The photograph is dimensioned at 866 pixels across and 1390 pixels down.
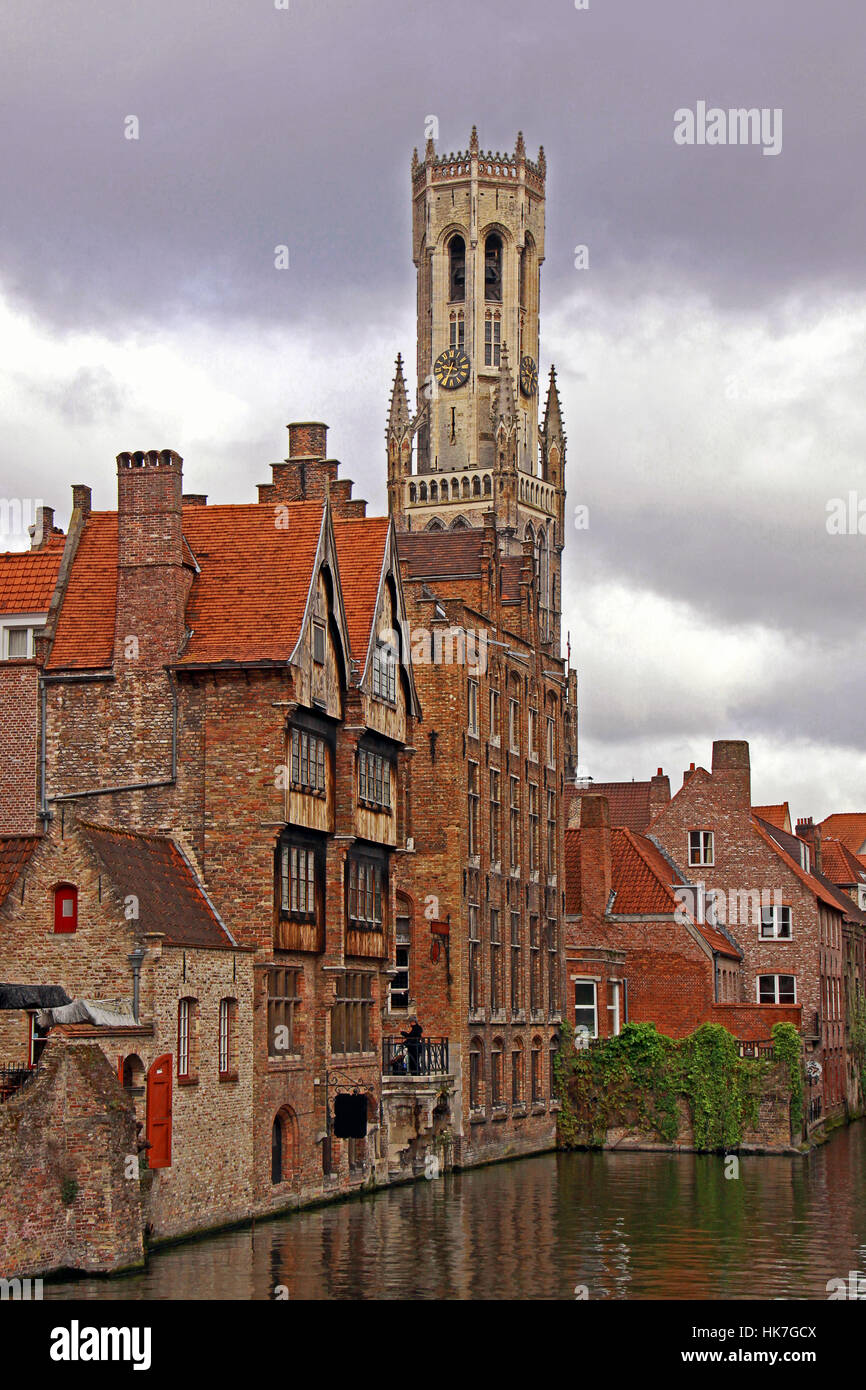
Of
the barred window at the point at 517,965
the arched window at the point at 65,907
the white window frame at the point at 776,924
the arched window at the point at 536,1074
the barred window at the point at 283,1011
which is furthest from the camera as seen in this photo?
the white window frame at the point at 776,924

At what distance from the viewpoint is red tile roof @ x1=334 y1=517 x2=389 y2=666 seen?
48.1 metres

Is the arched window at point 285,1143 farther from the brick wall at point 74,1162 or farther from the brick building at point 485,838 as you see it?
the brick building at point 485,838

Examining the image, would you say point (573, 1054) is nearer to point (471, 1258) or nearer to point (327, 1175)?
point (327, 1175)

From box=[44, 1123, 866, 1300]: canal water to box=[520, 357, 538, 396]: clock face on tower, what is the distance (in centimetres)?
12348

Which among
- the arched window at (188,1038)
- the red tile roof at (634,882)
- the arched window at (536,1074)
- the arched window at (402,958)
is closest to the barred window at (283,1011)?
the arched window at (188,1038)

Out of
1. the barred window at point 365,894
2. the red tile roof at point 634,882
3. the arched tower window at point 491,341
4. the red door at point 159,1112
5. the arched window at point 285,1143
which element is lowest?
the arched window at point 285,1143

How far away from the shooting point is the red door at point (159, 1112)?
35.8 meters

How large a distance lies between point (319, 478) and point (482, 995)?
51.7ft

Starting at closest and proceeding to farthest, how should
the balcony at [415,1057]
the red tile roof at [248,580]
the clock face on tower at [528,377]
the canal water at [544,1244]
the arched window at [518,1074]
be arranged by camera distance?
the canal water at [544,1244]
the red tile roof at [248,580]
the balcony at [415,1057]
the arched window at [518,1074]
the clock face on tower at [528,377]

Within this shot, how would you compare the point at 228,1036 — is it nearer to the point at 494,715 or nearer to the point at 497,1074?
the point at 497,1074

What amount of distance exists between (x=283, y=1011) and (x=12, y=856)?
313 inches

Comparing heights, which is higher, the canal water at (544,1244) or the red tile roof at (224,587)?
the red tile roof at (224,587)

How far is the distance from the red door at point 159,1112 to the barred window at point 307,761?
842cm
